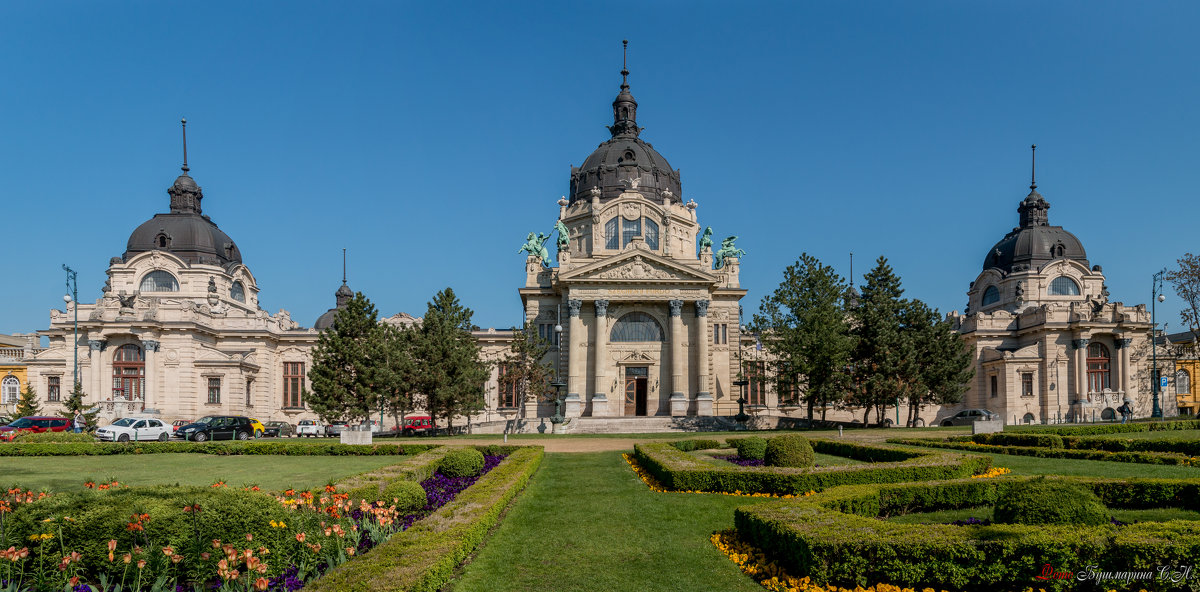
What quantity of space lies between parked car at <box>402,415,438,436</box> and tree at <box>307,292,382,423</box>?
6.00 m

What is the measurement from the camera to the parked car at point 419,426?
50.3 meters

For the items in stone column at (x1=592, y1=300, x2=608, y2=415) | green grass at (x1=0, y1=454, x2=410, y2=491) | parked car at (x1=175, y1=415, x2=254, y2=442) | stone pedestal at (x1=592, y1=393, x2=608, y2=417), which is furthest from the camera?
stone column at (x1=592, y1=300, x2=608, y2=415)

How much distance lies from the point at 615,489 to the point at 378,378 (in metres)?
27.9

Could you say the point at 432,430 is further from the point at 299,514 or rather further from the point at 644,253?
the point at 299,514

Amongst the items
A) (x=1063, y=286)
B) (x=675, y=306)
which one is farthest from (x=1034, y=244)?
(x=675, y=306)

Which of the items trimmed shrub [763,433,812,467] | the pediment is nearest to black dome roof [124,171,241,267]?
the pediment

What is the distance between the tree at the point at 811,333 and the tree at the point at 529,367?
48.6ft

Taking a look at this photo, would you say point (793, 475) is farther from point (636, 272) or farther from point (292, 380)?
point (292, 380)

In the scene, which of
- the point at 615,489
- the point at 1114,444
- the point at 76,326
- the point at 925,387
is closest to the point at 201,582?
the point at 615,489

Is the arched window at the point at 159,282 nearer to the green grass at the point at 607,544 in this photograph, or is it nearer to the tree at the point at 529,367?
the tree at the point at 529,367

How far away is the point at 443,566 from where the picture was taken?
30.6 ft

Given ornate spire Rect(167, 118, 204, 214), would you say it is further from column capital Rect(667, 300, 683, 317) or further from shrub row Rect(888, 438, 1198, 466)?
shrub row Rect(888, 438, 1198, 466)

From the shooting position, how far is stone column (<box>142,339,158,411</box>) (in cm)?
5784

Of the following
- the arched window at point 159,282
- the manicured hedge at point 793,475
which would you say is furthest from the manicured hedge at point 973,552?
the arched window at point 159,282
